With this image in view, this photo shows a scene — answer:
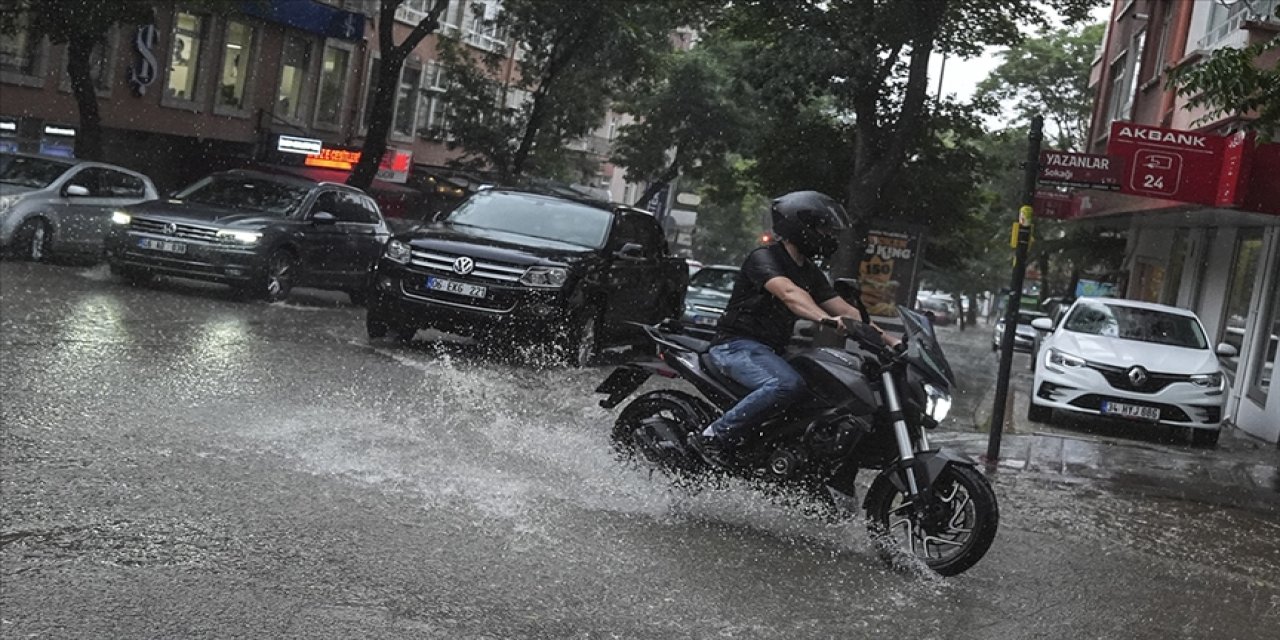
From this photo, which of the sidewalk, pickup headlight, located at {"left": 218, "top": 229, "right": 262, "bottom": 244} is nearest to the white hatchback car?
the sidewalk

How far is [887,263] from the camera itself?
26234 millimetres

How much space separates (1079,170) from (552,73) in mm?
26518

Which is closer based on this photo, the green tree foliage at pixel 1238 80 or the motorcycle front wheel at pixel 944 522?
the motorcycle front wheel at pixel 944 522

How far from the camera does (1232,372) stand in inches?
790

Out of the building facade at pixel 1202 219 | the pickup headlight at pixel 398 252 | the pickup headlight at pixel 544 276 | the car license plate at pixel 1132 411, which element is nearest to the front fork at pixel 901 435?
the building facade at pixel 1202 219

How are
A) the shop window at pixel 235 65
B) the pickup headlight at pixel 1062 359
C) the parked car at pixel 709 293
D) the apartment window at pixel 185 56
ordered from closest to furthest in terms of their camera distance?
1. the pickup headlight at pixel 1062 359
2. the parked car at pixel 709 293
3. the apartment window at pixel 185 56
4. the shop window at pixel 235 65

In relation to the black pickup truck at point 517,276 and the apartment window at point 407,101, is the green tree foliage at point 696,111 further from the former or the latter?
the black pickup truck at point 517,276

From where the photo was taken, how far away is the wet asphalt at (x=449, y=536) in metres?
5.48

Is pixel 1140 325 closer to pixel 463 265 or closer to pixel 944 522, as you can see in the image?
pixel 463 265

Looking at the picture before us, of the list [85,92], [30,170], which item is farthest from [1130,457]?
[85,92]

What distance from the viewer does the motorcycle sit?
22.6ft

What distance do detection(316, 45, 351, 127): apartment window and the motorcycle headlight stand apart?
123 feet

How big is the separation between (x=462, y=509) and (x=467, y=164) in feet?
129

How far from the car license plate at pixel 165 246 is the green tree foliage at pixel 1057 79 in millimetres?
38682
